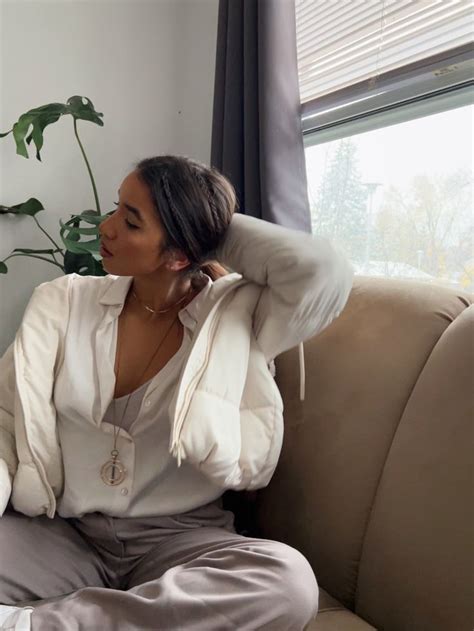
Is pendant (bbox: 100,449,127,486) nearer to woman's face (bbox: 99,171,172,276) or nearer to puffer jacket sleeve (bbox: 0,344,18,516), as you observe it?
puffer jacket sleeve (bbox: 0,344,18,516)

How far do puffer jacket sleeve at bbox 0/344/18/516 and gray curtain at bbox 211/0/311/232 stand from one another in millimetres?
800

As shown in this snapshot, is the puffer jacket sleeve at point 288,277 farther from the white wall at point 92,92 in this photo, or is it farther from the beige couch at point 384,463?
the white wall at point 92,92

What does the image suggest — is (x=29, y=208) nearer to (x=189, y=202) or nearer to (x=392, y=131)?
(x=189, y=202)

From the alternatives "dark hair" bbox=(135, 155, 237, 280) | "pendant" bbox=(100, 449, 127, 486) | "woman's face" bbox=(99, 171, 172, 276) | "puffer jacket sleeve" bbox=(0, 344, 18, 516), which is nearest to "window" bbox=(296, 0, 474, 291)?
"dark hair" bbox=(135, 155, 237, 280)

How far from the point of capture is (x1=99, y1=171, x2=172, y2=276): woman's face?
112 centimetres

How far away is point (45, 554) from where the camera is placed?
1.07 metres

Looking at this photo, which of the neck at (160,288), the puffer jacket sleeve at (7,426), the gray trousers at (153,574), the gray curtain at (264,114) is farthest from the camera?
the gray curtain at (264,114)

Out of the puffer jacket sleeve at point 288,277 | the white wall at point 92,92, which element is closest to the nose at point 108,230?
the puffer jacket sleeve at point 288,277

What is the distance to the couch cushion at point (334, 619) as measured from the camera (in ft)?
3.17

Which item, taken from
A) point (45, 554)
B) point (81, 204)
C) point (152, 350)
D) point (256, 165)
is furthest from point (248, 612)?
point (81, 204)

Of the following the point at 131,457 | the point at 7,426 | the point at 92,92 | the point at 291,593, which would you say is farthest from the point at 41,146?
the point at 291,593

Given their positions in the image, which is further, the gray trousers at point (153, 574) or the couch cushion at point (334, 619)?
the couch cushion at point (334, 619)

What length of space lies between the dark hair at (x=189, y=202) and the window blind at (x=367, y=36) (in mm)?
631

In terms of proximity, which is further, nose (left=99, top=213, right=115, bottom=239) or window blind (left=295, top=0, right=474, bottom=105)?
window blind (left=295, top=0, right=474, bottom=105)
